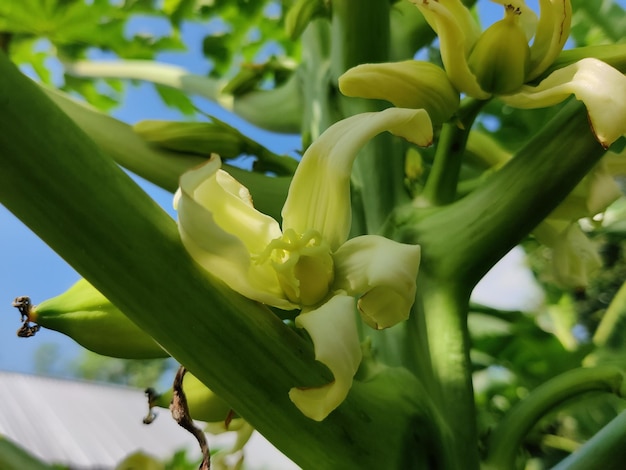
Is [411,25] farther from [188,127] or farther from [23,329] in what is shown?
[23,329]

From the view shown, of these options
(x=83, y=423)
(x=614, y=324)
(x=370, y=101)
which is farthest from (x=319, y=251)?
(x=83, y=423)

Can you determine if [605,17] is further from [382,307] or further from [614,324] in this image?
[382,307]

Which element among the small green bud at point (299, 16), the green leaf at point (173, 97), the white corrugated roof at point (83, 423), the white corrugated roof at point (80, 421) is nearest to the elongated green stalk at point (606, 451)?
the small green bud at point (299, 16)

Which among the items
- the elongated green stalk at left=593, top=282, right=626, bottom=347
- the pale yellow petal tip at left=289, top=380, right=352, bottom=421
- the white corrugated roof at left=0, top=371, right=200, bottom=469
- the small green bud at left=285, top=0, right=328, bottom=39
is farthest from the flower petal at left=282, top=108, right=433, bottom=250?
the white corrugated roof at left=0, top=371, right=200, bottom=469

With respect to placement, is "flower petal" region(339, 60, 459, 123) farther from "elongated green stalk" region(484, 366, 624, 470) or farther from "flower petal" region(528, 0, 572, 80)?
"elongated green stalk" region(484, 366, 624, 470)

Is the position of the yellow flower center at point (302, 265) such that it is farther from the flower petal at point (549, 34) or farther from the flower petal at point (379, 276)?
the flower petal at point (549, 34)
